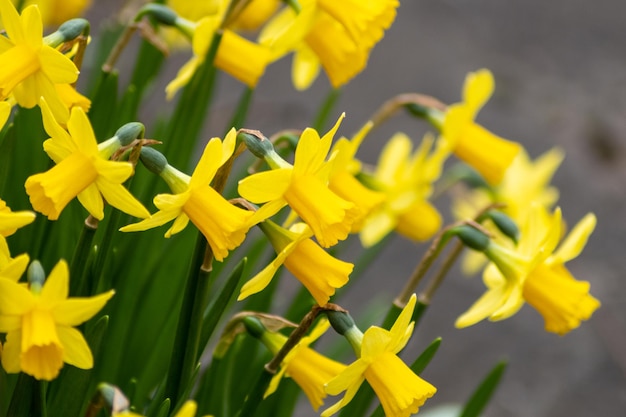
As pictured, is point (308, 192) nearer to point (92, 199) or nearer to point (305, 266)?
point (305, 266)

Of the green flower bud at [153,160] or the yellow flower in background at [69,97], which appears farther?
the yellow flower in background at [69,97]

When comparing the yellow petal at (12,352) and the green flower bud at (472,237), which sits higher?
the green flower bud at (472,237)

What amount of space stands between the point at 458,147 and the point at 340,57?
1.08 feet

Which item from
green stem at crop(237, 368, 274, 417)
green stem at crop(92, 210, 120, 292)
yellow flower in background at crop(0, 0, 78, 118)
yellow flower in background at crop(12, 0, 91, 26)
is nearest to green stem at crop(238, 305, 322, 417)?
green stem at crop(237, 368, 274, 417)

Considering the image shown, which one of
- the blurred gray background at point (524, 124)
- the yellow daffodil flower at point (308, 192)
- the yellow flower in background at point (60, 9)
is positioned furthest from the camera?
the blurred gray background at point (524, 124)

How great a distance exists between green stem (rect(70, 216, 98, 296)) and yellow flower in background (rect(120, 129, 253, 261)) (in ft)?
0.28

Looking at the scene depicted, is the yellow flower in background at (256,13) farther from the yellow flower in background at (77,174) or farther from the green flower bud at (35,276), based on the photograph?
the green flower bud at (35,276)

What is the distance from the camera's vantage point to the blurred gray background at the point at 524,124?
2752mm

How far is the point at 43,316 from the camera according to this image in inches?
30.5

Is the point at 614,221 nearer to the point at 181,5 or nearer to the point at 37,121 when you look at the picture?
the point at 181,5

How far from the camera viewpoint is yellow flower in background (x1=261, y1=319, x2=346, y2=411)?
1.00m

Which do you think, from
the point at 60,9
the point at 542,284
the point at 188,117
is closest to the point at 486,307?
the point at 542,284

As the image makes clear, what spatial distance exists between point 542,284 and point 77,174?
60 centimetres

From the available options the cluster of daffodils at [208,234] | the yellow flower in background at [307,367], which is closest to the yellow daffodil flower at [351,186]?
the cluster of daffodils at [208,234]
